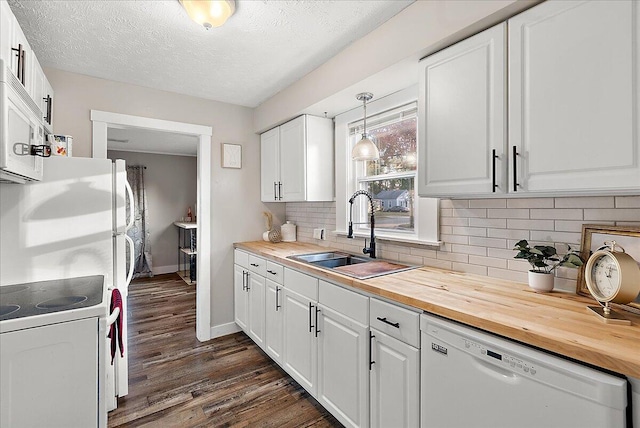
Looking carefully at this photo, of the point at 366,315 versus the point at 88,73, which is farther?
the point at 88,73

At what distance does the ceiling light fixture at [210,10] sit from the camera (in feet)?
5.28

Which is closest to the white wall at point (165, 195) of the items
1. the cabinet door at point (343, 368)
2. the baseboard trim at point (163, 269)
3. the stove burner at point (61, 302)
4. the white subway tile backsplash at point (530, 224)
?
the baseboard trim at point (163, 269)

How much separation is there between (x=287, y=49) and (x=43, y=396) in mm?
2330

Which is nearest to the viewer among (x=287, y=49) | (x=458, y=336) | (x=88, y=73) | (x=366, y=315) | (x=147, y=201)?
(x=458, y=336)

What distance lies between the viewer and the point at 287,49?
2209 mm

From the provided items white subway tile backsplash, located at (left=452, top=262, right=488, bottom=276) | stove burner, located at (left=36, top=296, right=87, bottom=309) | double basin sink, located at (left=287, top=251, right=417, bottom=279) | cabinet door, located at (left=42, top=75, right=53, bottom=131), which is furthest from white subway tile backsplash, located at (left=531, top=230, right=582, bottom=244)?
cabinet door, located at (left=42, top=75, right=53, bottom=131)

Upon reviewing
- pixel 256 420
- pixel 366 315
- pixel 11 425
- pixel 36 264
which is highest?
pixel 36 264

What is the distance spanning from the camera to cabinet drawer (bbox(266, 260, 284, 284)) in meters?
2.45

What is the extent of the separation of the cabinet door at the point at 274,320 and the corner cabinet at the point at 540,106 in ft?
4.67

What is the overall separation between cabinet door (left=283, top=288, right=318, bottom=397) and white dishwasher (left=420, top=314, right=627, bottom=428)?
87 cm

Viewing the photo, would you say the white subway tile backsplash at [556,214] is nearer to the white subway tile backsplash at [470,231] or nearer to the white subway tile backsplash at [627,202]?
the white subway tile backsplash at [627,202]

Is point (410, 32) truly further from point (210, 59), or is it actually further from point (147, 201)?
point (147, 201)

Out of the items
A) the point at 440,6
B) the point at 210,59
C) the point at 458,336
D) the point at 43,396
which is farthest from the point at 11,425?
the point at 440,6

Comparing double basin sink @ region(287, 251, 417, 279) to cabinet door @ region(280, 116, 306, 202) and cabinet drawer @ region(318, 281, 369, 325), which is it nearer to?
cabinet drawer @ region(318, 281, 369, 325)
